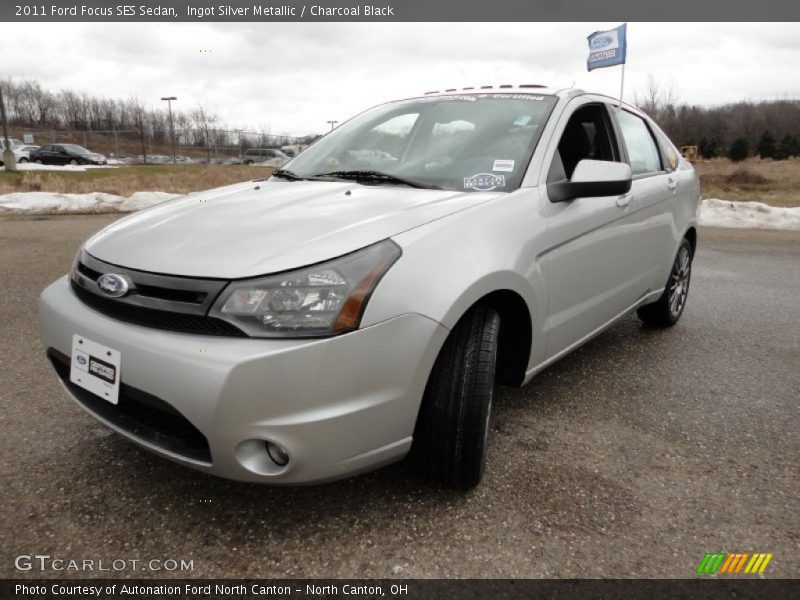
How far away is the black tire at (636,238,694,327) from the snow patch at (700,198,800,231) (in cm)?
756

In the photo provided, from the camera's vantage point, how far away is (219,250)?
182 centimetres

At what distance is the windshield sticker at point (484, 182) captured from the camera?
2.36 metres

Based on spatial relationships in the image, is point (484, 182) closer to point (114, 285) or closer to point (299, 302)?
point (299, 302)

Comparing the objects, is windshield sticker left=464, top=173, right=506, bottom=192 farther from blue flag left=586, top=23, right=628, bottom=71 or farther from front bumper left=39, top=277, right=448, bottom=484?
blue flag left=586, top=23, right=628, bottom=71

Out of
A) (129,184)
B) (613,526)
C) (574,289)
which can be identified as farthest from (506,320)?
(129,184)

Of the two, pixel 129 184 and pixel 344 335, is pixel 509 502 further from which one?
pixel 129 184

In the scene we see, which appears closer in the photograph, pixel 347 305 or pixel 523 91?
pixel 347 305

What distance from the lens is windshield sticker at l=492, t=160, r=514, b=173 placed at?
2434 mm

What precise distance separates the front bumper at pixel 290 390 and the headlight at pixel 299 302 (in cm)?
4

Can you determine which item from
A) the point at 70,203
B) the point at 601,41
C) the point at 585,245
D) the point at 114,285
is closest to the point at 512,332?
the point at 585,245

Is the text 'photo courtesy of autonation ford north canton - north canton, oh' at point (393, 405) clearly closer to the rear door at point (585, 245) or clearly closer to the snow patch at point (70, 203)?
the rear door at point (585, 245)

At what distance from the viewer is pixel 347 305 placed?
167 cm

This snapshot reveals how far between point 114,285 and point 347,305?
2.52ft

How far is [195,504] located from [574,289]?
1.73 meters
